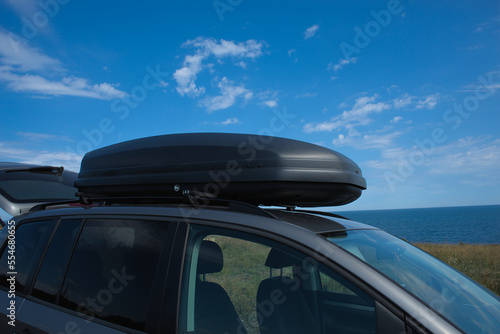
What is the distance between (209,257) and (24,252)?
175cm

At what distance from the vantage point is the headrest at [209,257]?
6.06ft

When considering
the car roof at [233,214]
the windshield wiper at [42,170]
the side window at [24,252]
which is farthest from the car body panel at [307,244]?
the windshield wiper at [42,170]

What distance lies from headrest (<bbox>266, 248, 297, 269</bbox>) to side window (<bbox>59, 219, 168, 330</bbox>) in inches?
23.3

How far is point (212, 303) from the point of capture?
1808 mm

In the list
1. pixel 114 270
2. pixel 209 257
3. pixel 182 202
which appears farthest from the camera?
pixel 182 202

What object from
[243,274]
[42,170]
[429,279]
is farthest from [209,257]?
→ [42,170]

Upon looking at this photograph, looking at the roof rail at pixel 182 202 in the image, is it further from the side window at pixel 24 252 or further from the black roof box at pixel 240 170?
the side window at pixel 24 252

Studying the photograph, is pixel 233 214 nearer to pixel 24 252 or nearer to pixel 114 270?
pixel 114 270

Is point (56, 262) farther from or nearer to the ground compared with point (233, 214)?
nearer to the ground

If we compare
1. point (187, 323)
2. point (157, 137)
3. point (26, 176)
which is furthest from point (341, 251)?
point (26, 176)

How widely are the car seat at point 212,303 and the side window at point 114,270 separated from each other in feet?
0.84

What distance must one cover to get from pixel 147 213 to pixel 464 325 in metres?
1.66

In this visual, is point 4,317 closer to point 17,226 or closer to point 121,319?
point 17,226

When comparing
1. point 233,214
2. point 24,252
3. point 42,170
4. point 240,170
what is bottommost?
point 24,252
